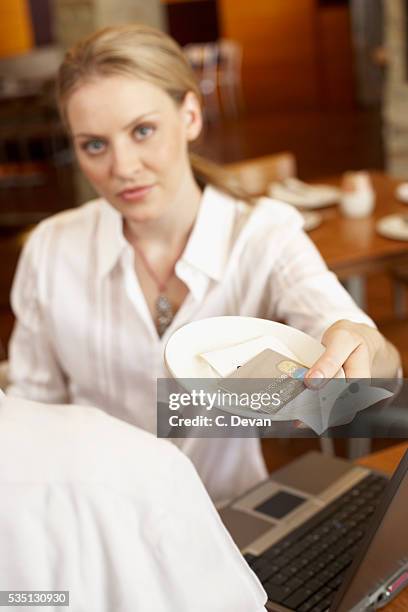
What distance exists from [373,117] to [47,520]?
8.87 m

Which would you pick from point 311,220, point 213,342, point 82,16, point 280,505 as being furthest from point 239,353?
Result: point 82,16

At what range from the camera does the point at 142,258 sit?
1.44m

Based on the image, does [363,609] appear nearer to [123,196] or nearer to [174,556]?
[174,556]

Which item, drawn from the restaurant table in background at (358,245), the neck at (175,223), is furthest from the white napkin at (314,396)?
the restaurant table in background at (358,245)

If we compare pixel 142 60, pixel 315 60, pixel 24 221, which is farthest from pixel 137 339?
pixel 315 60

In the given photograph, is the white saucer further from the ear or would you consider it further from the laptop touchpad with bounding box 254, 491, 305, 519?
the ear

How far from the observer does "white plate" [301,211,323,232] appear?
2.63 metres

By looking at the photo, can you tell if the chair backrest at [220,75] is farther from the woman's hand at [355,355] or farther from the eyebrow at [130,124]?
the woman's hand at [355,355]

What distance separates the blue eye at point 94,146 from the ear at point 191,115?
0.17 meters

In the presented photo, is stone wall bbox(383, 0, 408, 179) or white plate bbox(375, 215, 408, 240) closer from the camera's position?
white plate bbox(375, 215, 408, 240)

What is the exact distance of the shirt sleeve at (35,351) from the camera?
155 cm

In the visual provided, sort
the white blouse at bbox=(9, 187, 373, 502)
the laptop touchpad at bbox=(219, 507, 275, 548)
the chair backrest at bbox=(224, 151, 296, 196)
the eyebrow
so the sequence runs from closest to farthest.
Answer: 1. the laptop touchpad at bbox=(219, 507, 275, 548)
2. the eyebrow
3. the white blouse at bbox=(9, 187, 373, 502)
4. the chair backrest at bbox=(224, 151, 296, 196)

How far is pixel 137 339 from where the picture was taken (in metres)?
1.42

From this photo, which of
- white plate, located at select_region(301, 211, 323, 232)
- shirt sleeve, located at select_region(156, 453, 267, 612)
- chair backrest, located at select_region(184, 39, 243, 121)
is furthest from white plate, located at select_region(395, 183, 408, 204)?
chair backrest, located at select_region(184, 39, 243, 121)
